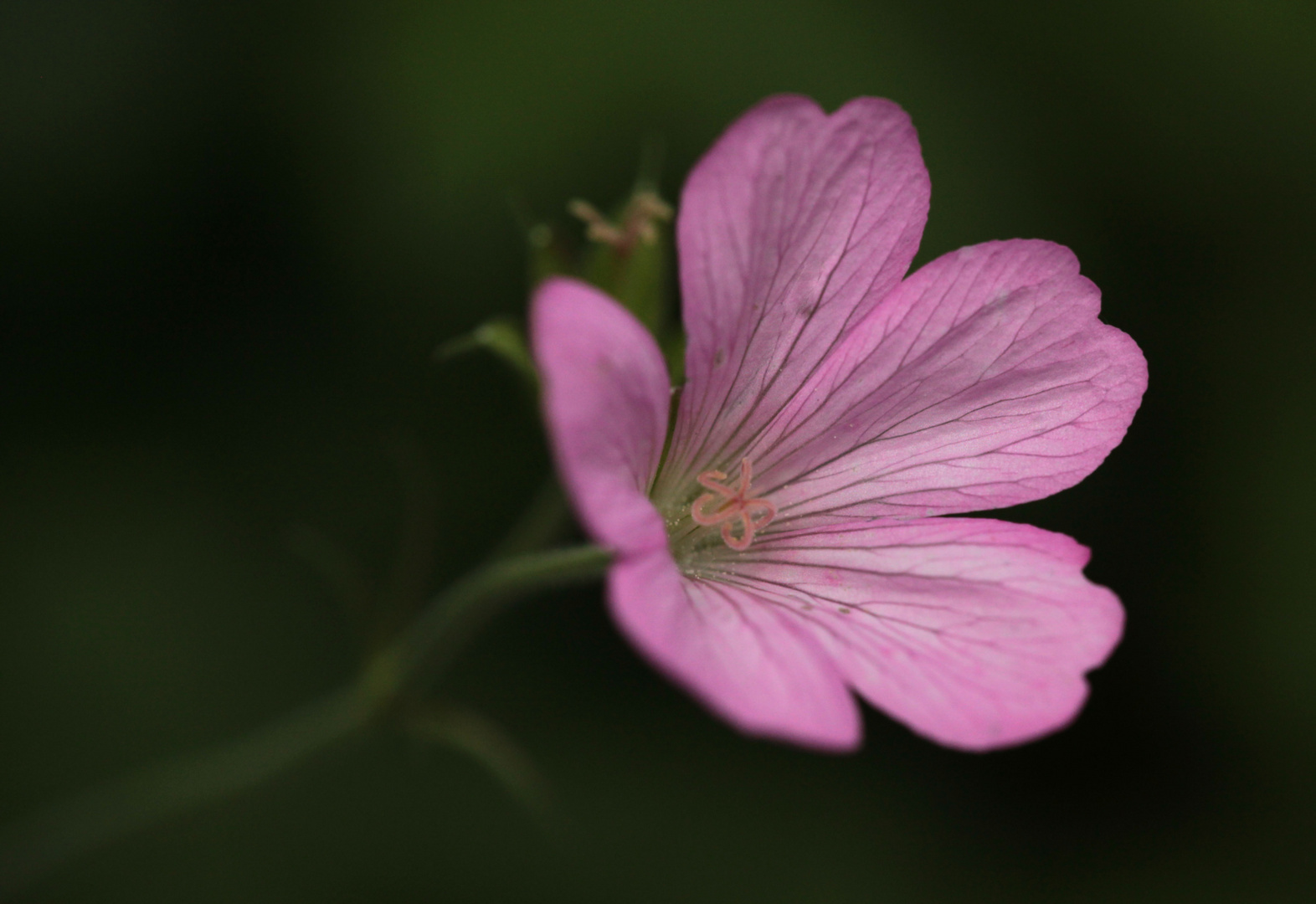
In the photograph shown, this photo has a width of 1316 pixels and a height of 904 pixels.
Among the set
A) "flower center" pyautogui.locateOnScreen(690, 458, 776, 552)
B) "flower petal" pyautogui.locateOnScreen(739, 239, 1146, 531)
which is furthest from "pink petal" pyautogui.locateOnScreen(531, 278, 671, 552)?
"flower petal" pyautogui.locateOnScreen(739, 239, 1146, 531)

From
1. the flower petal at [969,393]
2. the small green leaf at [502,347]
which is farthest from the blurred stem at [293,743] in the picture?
the flower petal at [969,393]

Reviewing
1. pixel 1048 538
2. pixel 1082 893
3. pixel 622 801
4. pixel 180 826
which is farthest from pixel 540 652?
pixel 1048 538

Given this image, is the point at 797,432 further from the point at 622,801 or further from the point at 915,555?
the point at 622,801

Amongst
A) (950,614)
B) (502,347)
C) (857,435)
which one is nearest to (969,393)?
(857,435)

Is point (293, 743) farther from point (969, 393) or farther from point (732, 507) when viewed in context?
point (969, 393)

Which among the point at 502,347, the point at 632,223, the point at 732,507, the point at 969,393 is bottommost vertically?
Answer: the point at 732,507

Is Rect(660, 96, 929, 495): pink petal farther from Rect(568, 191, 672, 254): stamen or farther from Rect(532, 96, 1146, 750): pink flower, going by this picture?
Rect(568, 191, 672, 254): stamen

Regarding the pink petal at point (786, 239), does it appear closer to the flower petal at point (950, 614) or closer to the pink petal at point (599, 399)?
the pink petal at point (599, 399)

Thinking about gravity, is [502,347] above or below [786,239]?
below
